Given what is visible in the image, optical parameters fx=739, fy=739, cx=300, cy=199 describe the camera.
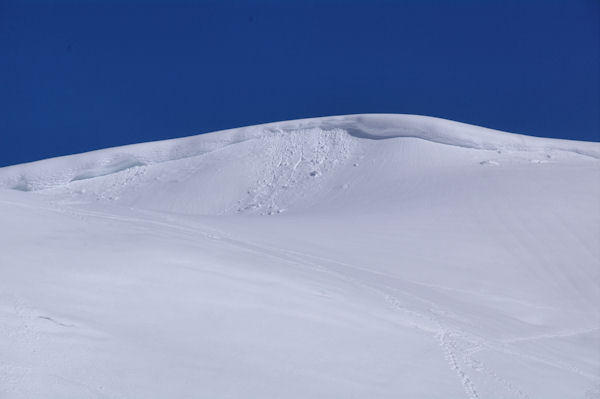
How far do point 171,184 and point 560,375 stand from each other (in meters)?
15.2

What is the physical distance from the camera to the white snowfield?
19.4 feet

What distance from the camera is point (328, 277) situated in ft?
32.8

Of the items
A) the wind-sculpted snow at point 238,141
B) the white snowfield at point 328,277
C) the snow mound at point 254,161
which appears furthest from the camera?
the wind-sculpted snow at point 238,141

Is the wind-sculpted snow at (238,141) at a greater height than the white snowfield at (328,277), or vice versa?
the wind-sculpted snow at (238,141)

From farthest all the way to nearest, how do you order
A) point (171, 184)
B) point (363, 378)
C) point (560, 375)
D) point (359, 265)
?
point (171, 184)
point (359, 265)
point (560, 375)
point (363, 378)

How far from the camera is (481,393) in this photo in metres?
6.50

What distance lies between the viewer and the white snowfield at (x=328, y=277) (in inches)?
233

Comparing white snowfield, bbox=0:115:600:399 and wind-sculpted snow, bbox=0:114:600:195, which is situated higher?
wind-sculpted snow, bbox=0:114:600:195

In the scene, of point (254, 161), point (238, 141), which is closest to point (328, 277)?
point (254, 161)

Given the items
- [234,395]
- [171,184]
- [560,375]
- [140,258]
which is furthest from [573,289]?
[171,184]

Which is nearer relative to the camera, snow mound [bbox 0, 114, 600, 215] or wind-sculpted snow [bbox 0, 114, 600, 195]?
snow mound [bbox 0, 114, 600, 215]

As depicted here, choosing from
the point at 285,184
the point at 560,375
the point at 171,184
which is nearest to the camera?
the point at 560,375

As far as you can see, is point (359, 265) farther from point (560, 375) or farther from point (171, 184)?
point (171, 184)

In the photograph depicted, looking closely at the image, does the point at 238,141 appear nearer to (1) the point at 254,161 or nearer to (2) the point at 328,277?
(1) the point at 254,161
